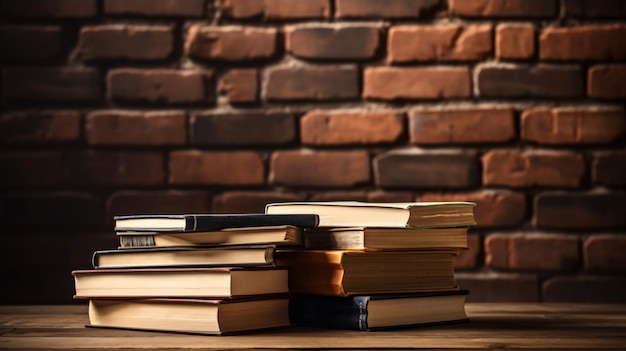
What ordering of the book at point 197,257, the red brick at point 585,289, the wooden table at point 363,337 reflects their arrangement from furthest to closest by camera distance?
1. the red brick at point 585,289
2. the book at point 197,257
3. the wooden table at point 363,337

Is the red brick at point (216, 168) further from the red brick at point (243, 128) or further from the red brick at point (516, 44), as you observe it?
the red brick at point (516, 44)

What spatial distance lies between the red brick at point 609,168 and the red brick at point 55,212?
94 centimetres

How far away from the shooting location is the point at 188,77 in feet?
5.73

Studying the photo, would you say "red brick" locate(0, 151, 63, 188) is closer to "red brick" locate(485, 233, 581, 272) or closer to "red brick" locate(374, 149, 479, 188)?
"red brick" locate(374, 149, 479, 188)

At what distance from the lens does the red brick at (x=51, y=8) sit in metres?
1.77

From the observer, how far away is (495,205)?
5.64 ft

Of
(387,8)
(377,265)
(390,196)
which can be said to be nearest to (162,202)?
(390,196)

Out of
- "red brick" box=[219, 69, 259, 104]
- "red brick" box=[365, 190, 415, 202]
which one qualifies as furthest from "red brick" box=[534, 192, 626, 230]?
"red brick" box=[219, 69, 259, 104]

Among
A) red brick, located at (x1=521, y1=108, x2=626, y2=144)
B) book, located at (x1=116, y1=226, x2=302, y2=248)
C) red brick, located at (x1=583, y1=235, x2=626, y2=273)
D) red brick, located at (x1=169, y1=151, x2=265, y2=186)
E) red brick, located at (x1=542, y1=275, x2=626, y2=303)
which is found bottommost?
red brick, located at (x1=542, y1=275, x2=626, y2=303)

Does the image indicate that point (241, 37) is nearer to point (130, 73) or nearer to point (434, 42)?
point (130, 73)

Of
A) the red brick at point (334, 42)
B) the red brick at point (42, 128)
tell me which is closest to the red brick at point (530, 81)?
the red brick at point (334, 42)

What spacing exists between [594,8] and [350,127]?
517 millimetres

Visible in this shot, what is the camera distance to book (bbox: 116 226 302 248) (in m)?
1.14

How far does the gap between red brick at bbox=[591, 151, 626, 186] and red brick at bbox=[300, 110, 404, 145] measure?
373 millimetres
